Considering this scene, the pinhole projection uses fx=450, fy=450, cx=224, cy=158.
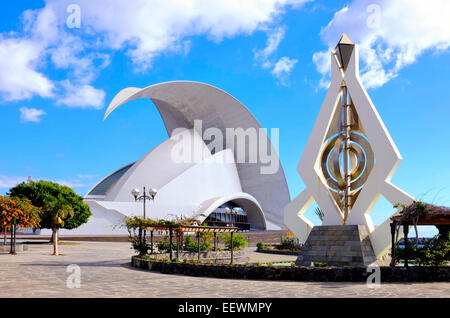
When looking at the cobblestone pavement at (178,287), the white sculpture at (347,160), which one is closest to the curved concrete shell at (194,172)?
the white sculpture at (347,160)

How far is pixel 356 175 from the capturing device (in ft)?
51.1

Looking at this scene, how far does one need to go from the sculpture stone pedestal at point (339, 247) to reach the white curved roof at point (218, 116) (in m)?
30.5

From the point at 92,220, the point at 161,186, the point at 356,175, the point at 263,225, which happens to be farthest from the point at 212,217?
the point at 356,175

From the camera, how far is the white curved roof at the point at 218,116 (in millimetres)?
45188

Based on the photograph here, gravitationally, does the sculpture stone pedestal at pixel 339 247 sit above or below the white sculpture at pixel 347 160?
below

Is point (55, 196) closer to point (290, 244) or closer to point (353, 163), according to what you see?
point (290, 244)

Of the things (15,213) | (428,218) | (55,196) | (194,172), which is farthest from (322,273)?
(194,172)

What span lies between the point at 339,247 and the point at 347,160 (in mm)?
3090

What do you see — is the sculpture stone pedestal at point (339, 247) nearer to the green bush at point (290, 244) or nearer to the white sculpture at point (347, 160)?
the white sculpture at point (347, 160)

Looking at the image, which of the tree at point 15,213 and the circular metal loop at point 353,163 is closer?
the circular metal loop at point 353,163

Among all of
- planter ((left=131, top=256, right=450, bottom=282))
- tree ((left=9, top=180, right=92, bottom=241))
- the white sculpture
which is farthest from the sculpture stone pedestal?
tree ((left=9, top=180, right=92, bottom=241))

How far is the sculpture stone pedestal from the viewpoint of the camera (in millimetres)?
13923

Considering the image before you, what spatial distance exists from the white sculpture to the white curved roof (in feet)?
93.2

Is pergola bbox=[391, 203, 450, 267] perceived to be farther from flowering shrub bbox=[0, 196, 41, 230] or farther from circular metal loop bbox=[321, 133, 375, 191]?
flowering shrub bbox=[0, 196, 41, 230]
